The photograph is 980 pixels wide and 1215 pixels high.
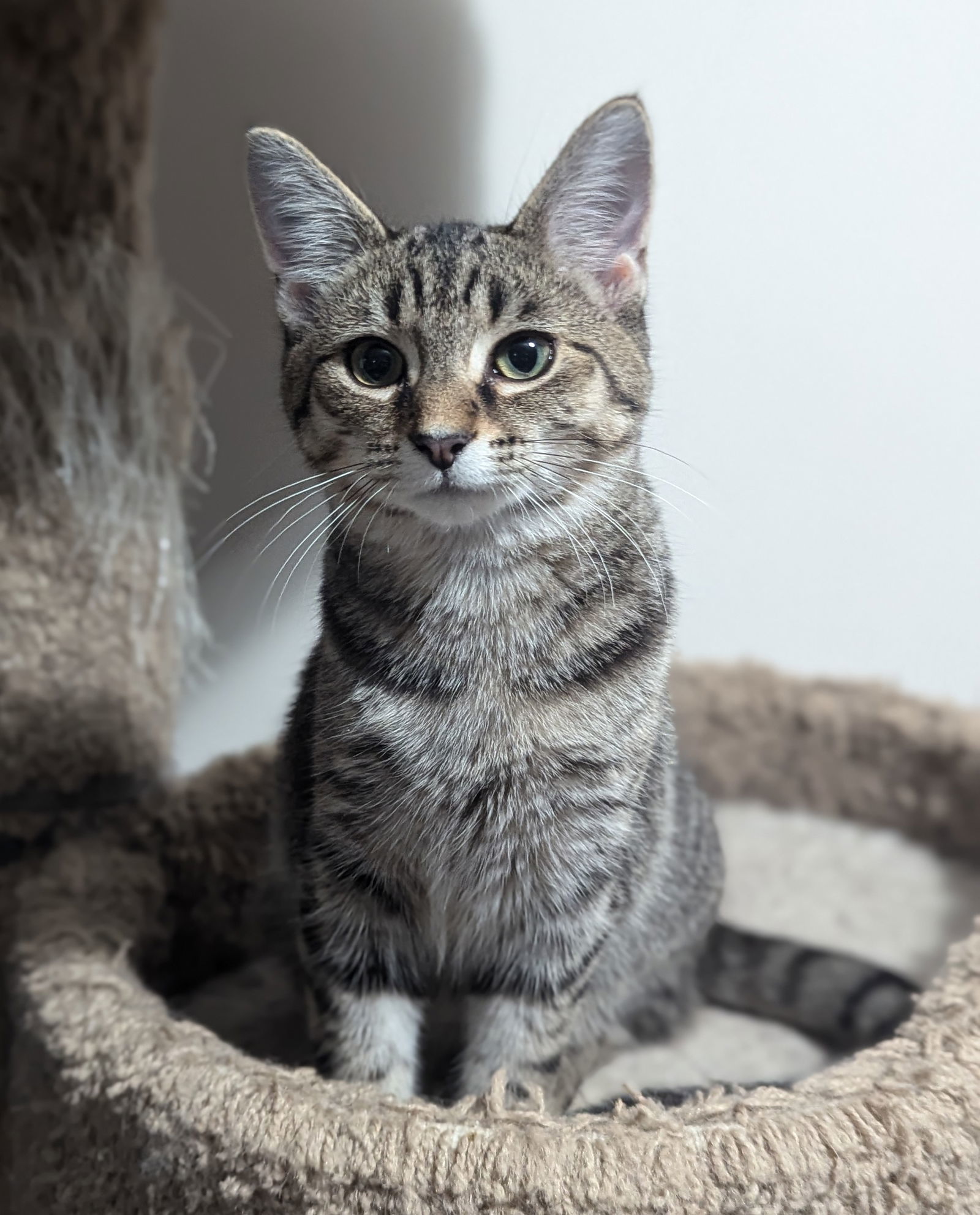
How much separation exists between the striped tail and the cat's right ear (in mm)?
918

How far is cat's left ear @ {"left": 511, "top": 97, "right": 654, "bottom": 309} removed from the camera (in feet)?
2.89

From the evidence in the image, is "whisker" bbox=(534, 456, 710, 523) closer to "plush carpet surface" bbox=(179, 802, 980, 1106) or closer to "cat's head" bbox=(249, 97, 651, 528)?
"cat's head" bbox=(249, 97, 651, 528)

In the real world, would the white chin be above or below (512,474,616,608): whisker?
above

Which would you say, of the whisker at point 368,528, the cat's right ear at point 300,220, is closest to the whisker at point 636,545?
the whisker at point 368,528

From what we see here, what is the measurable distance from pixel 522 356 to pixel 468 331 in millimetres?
50

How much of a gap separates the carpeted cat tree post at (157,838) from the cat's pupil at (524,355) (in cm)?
61

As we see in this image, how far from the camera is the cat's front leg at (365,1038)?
99cm

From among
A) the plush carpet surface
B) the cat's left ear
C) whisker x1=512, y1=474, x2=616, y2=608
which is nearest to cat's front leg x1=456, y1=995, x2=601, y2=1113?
the plush carpet surface

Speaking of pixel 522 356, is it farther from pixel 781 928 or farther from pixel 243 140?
pixel 781 928

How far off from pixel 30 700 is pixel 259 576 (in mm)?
328

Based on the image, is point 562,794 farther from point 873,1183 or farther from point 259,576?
point 259,576

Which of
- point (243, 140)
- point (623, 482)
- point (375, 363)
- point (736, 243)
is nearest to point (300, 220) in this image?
point (375, 363)

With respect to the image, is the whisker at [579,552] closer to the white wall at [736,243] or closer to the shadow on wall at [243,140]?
the white wall at [736,243]

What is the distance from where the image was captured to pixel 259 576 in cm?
146
